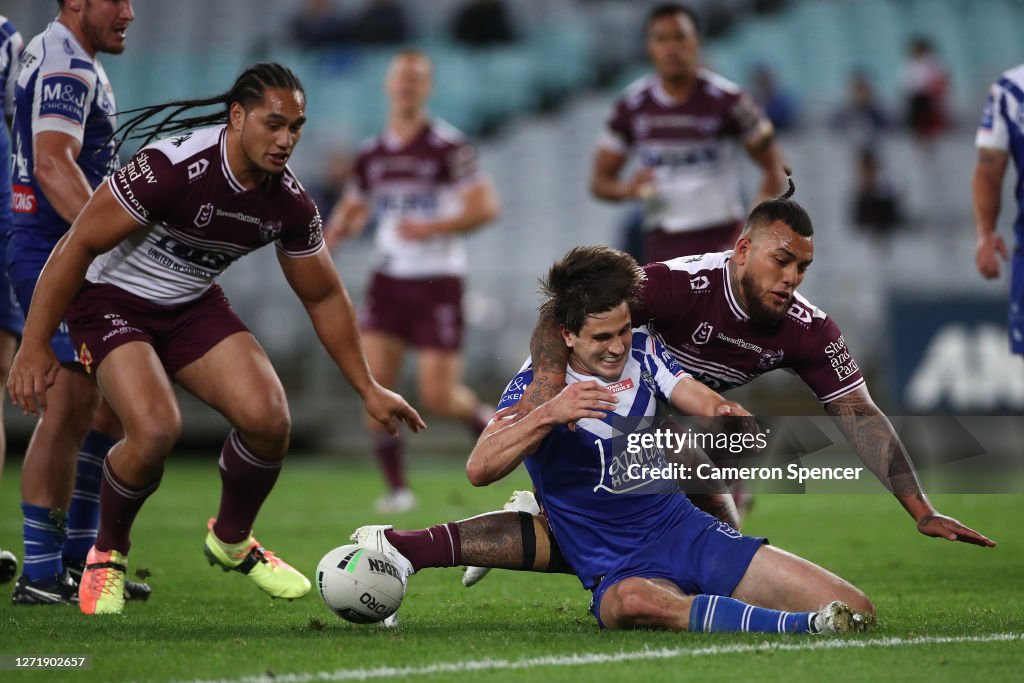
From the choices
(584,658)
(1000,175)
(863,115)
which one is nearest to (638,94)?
(1000,175)

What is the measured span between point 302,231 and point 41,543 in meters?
1.71

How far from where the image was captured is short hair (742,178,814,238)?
501 cm

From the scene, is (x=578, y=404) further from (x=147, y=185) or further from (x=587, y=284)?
(x=147, y=185)

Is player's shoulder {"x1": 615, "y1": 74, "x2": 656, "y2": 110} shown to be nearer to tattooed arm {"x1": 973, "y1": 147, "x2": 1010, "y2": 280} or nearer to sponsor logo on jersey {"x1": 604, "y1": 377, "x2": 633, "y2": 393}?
tattooed arm {"x1": 973, "y1": 147, "x2": 1010, "y2": 280}

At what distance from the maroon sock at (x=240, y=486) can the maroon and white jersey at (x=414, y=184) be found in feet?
15.4

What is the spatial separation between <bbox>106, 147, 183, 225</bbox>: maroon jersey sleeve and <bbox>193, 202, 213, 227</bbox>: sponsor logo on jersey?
112 mm

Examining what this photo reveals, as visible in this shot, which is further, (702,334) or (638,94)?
(638,94)

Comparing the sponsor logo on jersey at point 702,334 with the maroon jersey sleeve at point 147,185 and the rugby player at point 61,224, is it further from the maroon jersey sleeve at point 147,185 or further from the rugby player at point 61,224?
the rugby player at point 61,224

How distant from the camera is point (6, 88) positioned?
6.24m

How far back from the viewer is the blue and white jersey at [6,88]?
20.2 feet

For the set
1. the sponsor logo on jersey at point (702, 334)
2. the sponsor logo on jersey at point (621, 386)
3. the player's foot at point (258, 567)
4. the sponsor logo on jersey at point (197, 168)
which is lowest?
the player's foot at point (258, 567)

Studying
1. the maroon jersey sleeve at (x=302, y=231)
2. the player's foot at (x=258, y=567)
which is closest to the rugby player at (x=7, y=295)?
the player's foot at (x=258, y=567)

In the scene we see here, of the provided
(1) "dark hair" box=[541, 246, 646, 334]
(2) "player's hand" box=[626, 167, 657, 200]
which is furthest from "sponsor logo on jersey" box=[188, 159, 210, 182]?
(2) "player's hand" box=[626, 167, 657, 200]

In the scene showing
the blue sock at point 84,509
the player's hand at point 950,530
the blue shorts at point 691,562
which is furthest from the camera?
the blue sock at point 84,509
